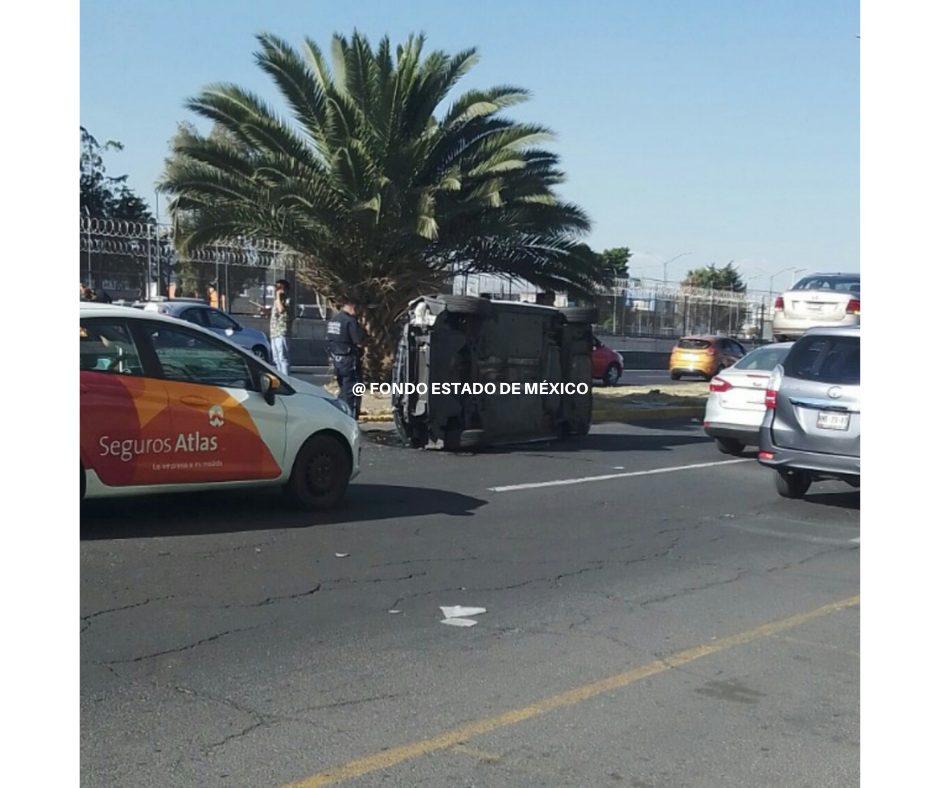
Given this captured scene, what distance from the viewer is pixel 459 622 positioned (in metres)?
6.99

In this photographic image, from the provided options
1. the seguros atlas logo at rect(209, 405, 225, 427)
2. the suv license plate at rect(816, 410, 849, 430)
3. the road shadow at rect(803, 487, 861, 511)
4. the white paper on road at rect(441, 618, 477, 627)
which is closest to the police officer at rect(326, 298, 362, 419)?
the road shadow at rect(803, 487, 861, 511)

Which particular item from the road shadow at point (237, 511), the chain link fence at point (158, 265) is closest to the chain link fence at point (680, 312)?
the chain link fence at point (158, 265)

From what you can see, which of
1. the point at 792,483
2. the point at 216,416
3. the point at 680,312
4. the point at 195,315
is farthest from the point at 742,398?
the point at 680,312

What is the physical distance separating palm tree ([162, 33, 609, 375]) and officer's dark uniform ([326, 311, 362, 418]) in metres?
2.90

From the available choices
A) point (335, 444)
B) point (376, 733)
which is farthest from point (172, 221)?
point (376, 733)

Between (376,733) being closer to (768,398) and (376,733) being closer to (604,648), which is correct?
(604,648)

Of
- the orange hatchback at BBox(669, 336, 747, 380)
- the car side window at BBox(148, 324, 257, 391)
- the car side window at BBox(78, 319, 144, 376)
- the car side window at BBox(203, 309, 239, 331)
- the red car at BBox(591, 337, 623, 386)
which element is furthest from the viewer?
the orange hatchback at BBox(669, 336, 747, 380)

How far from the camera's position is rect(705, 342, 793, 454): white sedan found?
48.8 feet

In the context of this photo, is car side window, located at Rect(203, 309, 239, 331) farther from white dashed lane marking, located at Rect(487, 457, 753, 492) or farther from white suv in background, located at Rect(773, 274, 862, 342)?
white dashed lane marking, located at Rect(487, 457, 753, 492)

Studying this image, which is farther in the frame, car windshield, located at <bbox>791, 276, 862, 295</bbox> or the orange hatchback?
the orange hatchback

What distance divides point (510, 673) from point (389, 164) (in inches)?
545

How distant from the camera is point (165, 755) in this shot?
4785 millimetres

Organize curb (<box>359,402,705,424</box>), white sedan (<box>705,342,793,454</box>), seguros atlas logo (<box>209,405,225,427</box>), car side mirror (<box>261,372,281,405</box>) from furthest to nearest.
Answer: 1. curb (<box>359,402,705,424</box>)
2. white sedan (<box>705,342,793,454</box>)
3. car side mirror (<box>261,372,281,405</box>)
4. seguros atlas logo (<box>209,405,225,427</box>)

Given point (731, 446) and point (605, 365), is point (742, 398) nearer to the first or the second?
point (731, 446)
